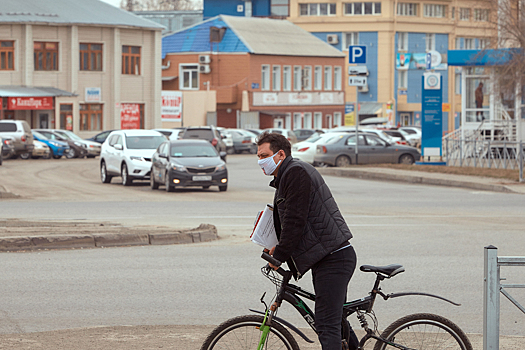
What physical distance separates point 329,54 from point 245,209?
185ft

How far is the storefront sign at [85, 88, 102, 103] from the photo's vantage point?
182 ft

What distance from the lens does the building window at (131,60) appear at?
57562 millimetres

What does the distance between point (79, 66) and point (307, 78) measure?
72.7 ft

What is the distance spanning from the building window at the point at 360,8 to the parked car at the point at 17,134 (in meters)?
50.0

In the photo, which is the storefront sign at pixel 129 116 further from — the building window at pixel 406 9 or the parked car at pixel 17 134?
the building window at pixel 406 9

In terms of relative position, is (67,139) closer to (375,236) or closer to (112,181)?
(112,181)

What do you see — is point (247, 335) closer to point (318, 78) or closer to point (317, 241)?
point (317, 241)

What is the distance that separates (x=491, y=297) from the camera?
5195mm

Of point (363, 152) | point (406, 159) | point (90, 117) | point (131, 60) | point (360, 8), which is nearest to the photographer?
point (363, 152)

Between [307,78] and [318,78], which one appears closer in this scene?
[307,78]

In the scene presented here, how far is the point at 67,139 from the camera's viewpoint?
44.0 meters

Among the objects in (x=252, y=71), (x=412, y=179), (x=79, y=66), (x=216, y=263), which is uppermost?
(x=252, y=71)

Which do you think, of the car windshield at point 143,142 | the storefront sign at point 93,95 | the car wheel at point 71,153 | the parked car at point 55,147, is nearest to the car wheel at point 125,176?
the car windshield at point 143,142

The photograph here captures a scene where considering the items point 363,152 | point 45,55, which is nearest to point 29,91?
point 45,55
